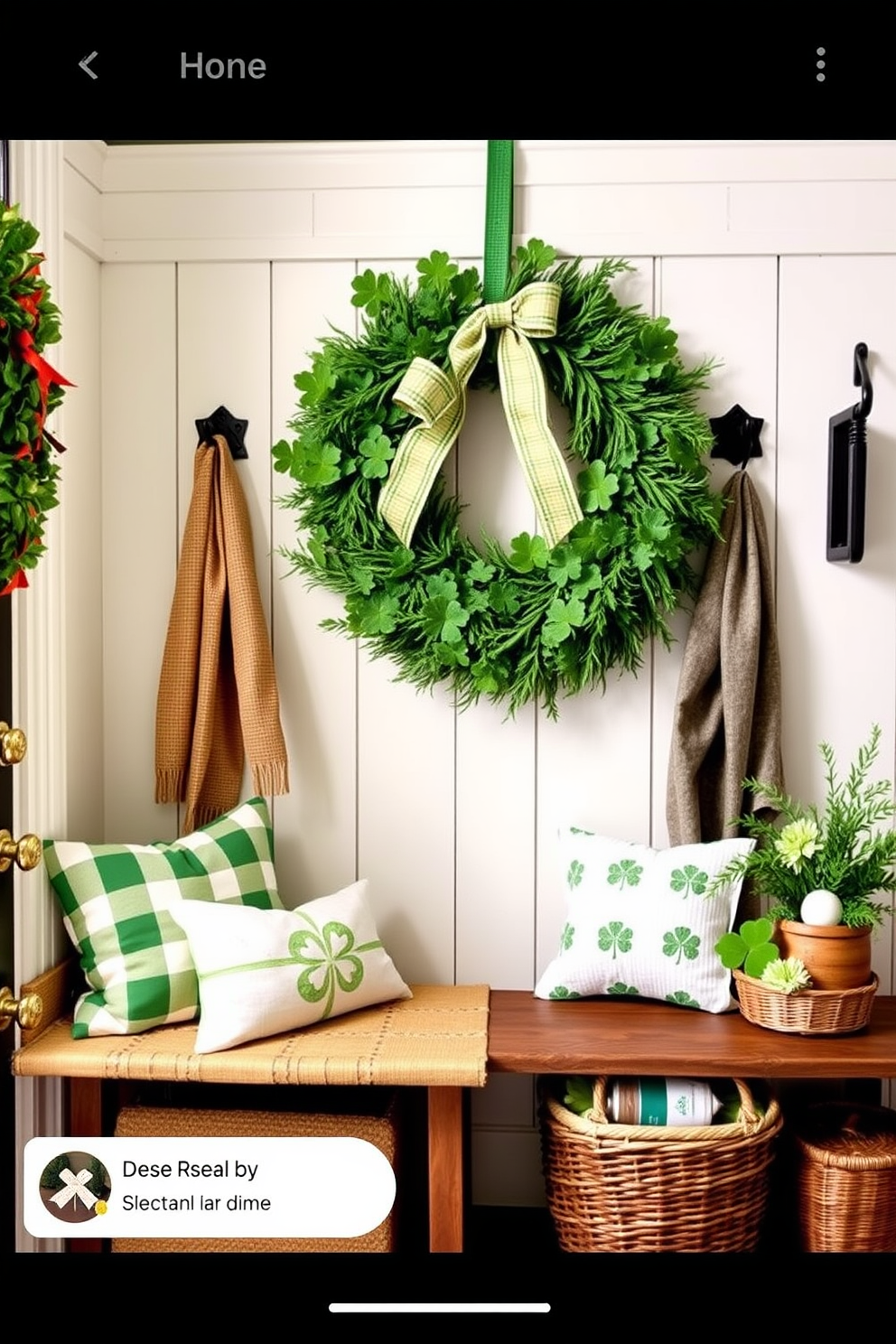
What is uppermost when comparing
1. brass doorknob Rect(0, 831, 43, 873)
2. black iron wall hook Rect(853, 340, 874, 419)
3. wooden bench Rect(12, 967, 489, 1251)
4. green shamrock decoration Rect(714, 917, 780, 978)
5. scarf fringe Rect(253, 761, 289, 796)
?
black iron wall hook Rect(853, 340, 874, 419)

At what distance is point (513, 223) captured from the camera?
4.91 ft

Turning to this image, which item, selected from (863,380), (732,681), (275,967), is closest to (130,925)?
(275,967)

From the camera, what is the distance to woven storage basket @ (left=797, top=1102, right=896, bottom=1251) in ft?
4.19

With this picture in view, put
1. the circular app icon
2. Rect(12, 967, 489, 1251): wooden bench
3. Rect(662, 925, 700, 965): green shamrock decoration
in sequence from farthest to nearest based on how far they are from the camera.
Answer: Rect(662, 925, 700, 965): green shamrock decoration → Rect(12, 967, 489, 1251): wooden bench → the circular app icon

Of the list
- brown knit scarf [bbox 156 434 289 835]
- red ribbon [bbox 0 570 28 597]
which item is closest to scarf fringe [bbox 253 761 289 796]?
brown knit scarf [bbox 156 434 289 835]

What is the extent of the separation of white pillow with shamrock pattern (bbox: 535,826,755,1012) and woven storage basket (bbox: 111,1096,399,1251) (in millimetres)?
300

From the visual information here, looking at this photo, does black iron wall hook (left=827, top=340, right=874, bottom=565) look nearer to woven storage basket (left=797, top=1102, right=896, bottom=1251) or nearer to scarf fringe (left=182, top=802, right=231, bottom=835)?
woven storage basket (left=797, top=1102, right=896, bottom=1251)

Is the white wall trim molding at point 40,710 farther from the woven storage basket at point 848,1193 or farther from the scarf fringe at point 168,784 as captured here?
the woven storage basket at point 848,1193

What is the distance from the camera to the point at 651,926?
1.38 metres

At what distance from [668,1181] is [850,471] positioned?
87cm

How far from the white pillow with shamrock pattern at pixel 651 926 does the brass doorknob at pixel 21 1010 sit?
2.21 feet

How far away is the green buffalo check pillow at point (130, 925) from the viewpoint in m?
1.32
